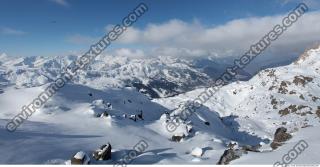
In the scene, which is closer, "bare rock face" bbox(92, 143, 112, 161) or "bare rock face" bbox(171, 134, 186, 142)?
"bare rock face" bbox(92, 143, 112, 161)

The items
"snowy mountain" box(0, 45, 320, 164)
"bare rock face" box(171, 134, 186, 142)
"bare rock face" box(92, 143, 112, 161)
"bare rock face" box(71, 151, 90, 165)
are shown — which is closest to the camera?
"bare rock face" box(71, 151, 90, 165)

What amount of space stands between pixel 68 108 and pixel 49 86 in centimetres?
1554

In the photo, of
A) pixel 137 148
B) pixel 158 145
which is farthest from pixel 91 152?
pixel 158 145

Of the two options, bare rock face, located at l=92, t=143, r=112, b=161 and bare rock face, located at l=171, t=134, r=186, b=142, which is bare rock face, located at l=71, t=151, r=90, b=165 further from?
bare rock face, located at l=171, t=134, r=186, b=142

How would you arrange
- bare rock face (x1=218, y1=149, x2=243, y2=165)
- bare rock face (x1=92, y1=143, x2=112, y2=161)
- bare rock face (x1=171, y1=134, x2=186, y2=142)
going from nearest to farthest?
bare rock face (x1=218, y1=149, x2=243, y2=165), bare rock face (x1=92, y1=143, x2=112, y2=161), bare rock face (x1=171, y1=134, x2=186, y2=142)

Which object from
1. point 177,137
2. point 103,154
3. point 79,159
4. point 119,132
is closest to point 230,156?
point 79,159

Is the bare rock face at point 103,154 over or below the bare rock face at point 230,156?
below

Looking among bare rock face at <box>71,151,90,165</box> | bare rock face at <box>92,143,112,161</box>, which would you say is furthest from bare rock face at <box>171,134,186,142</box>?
bare rock face at <box>71,151,90,165</box>

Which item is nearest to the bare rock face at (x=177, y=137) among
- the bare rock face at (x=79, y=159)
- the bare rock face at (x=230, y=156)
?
the bare rock face at (x=79, y=159)

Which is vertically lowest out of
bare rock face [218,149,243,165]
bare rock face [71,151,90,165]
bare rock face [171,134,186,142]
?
bare rock face [71,151,90,165]

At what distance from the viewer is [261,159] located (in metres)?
26.7

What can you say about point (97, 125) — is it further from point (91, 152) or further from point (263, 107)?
point (263, 107)

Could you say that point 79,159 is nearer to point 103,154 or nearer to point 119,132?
point 103,154

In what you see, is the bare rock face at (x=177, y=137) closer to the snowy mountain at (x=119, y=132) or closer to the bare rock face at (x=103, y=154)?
the snowy mountain at (x=119, y=132)
